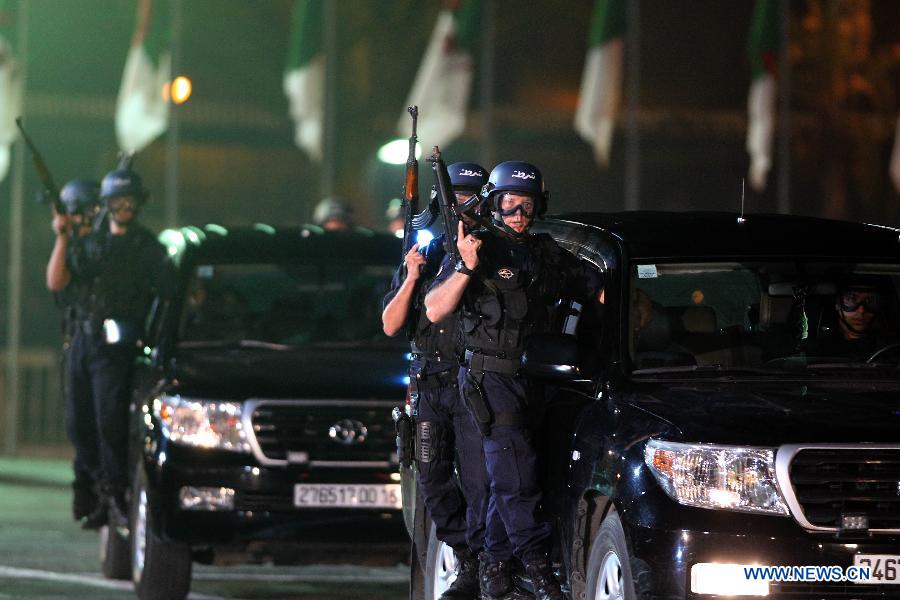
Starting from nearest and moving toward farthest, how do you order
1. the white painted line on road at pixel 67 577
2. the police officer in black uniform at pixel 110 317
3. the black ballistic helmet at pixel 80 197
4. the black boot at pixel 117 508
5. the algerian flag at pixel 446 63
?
the white painted line on road at pixel 67 577, the black boot at pixel 117 508, the police officer in black uniform at pixel 110 317, the black ballistic helmet at pixel 80 197, the algerian flag at pixel 446 63

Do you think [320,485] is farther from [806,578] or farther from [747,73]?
[747,73]

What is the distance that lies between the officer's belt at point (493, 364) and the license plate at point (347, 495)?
1952mm

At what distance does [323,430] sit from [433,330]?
162 cm

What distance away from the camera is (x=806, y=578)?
603 centimetres

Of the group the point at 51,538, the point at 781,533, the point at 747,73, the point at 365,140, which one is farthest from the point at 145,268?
the point at 747,73

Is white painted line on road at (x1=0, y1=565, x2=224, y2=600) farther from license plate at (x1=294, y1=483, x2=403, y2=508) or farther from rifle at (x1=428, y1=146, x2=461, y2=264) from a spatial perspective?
rifle at (x1=428, y1=146, x2=461, y2=264)

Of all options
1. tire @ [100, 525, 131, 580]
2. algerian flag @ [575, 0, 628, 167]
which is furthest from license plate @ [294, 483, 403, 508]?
algerian flag @ [575, 0, 628, 167]

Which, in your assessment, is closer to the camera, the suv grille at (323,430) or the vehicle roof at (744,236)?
the vehicle roof at (744,236)

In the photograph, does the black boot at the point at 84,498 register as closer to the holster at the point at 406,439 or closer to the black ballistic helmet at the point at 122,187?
the black ballistic helmet at the point at 122,187

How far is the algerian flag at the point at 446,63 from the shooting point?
2059cm

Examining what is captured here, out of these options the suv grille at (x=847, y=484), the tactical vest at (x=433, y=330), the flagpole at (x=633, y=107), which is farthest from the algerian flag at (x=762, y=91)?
the suv grille at (x=847, y=484)

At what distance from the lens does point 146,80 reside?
19.9 m

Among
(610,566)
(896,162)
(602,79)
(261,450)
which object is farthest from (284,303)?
(896,162)

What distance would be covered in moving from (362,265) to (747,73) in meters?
11.2
